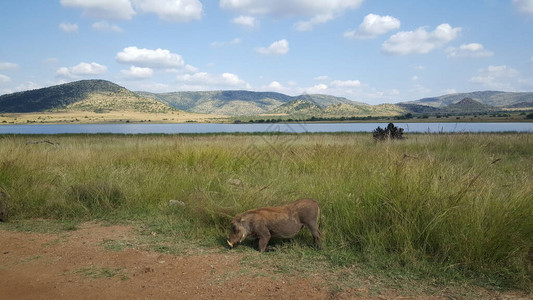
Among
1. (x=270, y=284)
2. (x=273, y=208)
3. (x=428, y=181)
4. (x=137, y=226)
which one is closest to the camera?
(x=270, y=284)

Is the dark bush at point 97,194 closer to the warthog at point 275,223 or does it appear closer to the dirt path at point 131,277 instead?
the dirt path at point 131,277

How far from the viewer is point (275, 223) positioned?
4441 millimetres

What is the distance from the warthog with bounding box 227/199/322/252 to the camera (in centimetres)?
445

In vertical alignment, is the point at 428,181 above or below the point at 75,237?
above

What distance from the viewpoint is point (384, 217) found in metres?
4.89

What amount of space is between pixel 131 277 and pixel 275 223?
67.8 inches

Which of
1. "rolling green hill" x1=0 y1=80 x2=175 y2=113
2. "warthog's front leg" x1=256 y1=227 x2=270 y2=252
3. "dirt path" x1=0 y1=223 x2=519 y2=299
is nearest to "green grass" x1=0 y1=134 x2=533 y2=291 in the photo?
"warthog's front leg" x1=256 y1=227 x2=270 y2=252

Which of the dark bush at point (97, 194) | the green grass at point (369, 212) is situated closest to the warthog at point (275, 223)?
the green grass at point (369, 212)

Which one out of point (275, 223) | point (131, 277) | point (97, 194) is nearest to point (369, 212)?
point (275, 223)

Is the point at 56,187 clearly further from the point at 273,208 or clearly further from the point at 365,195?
the point at 365,195

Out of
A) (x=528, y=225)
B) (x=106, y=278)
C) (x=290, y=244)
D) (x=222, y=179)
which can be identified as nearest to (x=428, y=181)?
(x=528, y=225)

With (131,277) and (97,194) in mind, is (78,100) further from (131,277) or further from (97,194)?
(131,277)

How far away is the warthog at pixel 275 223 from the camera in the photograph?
445cm

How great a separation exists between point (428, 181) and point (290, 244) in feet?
6.96
